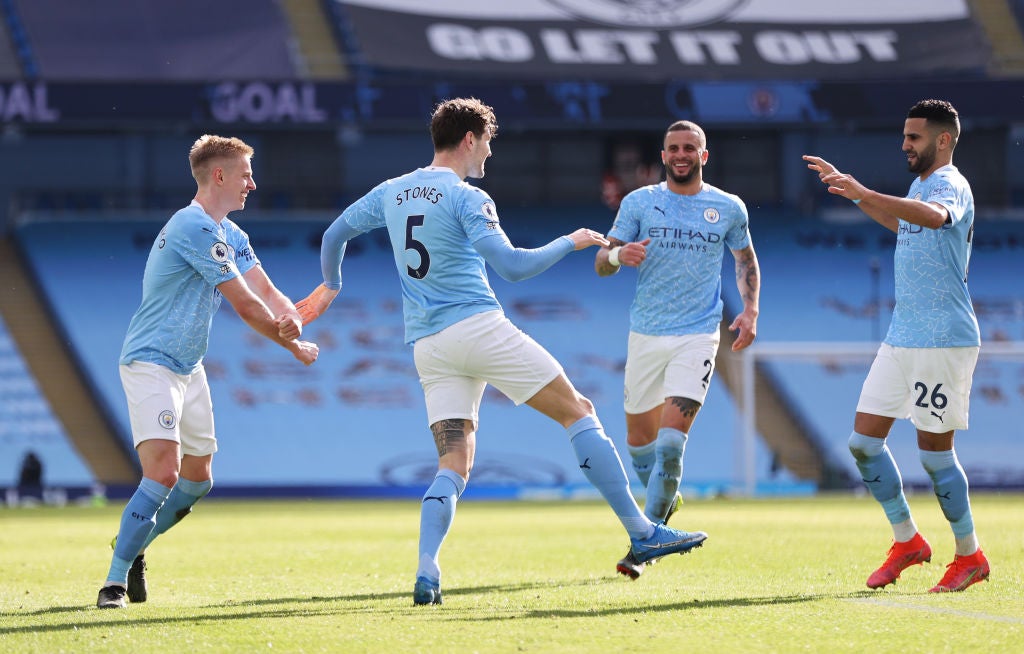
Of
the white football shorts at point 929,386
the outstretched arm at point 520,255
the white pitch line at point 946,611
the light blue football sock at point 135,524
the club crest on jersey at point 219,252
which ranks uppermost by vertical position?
the club crest on jersey at point 219,252

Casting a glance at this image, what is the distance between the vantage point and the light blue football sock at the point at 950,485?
7.39 m

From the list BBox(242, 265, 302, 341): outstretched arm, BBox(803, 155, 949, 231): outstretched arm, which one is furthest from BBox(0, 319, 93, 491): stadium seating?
BBox(803, 155, 949, 231): outstretched arm

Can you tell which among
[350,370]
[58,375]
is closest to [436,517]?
[350,370]

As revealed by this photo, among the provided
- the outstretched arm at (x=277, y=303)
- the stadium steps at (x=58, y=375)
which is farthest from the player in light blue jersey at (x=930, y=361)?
the stadium steps at (x=58, y=375)

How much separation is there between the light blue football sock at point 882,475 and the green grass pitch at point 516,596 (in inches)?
15.3

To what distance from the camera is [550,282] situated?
30828 mm

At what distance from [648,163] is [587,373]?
583cm

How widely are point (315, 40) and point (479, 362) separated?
973 inches

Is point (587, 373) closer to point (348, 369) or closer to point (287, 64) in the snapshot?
point (348, 369)

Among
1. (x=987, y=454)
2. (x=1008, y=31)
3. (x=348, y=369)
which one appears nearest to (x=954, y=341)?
(x=987, y=454)

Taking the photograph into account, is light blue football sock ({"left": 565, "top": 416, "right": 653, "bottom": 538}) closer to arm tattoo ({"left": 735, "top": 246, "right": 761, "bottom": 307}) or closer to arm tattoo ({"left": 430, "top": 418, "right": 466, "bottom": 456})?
arm tattoo ({"left": 430, "top": 418, "right": 466, "bottom": 456})

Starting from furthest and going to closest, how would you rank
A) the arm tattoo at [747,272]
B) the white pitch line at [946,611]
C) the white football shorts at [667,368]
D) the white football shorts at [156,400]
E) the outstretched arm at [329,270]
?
the arm tattoo at [747,272] → the white football shorts at [667,368] → the outstretched arm at [329,270] → the white football shorts at [156,400] → the white pitch line at [946,611]

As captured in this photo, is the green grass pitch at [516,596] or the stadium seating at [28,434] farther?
the stadium seating at [28,434]

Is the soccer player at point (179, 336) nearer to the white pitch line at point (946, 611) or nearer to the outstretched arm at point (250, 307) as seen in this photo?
the outstretched arm at point (250, 307)
